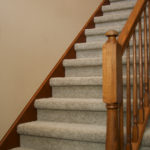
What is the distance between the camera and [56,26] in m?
2.90

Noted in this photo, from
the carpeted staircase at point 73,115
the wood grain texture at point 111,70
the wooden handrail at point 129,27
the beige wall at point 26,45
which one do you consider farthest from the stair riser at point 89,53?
the wood grain texture at point 111,70

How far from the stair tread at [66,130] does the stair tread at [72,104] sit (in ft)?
0.46

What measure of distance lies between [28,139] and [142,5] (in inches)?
53.6

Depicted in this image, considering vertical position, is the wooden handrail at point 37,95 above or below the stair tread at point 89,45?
below

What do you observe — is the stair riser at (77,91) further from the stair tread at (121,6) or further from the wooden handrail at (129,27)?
the stair tread at (121,6)

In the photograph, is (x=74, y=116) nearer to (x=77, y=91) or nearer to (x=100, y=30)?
(x=77, y=91)

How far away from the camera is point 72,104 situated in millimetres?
2285

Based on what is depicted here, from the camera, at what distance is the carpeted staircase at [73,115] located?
6.54 ft

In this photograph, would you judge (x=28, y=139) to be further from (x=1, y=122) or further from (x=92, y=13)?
(x=92, y=13)

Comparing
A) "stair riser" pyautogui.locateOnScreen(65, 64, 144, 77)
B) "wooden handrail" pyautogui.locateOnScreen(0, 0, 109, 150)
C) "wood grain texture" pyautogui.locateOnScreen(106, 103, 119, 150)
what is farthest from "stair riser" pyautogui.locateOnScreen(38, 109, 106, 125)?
"wood grain texture" pyautogui.locateOnScreen(106, 103, 119, 150)

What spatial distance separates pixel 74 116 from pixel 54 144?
30 centimetres

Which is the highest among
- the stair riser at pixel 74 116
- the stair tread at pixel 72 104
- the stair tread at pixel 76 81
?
the stair tread at pixel 76 81

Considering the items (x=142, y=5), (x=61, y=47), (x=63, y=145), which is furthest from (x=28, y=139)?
(x=142, y=5)

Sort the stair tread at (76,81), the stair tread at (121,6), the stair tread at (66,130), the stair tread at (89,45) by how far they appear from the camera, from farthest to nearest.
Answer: the stair tread at (121,6) → the stair tread at (89,45) → the stair tread at (76,81) → the stair tread at (66,130)
